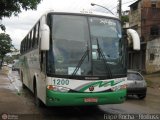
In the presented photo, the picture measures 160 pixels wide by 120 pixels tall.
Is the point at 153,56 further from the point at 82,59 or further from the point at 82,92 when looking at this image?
the point at 82,92

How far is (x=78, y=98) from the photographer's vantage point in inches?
434

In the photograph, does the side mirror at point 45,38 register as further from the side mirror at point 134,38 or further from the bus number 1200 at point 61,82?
the side mirror at point 134,38

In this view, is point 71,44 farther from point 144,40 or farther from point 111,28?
point 144,40

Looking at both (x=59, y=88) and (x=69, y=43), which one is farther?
(x=69, y=43)

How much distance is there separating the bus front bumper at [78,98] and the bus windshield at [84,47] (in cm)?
61

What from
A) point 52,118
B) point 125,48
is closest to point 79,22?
point 125,48

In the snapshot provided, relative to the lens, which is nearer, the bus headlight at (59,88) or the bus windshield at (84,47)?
the bus headlight at (59,88)

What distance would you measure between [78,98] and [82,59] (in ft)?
3.85

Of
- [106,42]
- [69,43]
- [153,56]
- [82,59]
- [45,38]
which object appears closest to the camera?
[45,38]

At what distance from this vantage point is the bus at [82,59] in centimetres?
1098

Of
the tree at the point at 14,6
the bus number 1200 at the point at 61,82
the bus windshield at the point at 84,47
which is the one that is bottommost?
the bus number 1200 at the point at 61,82

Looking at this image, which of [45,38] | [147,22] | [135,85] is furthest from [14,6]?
[147,22]

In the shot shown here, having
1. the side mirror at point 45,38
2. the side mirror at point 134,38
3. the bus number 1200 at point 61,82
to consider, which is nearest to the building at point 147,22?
the side mirror at point 134,38

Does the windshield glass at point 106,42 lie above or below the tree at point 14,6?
below
